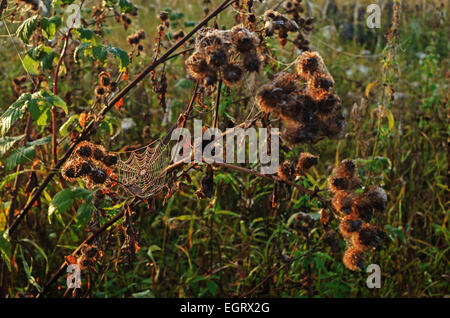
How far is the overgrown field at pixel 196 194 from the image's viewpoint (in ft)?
5.31

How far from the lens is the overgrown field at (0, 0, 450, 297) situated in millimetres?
1617

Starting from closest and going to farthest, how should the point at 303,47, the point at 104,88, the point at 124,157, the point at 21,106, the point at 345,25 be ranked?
1. the point at 21,106
2. the point at 104,88
3. the point at 303,47
4. the point at 124,157
5. the point at 345,25

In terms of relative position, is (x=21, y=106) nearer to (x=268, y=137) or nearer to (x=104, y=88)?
(x=104, y=88)

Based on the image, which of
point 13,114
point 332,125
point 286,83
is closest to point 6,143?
point 13,114

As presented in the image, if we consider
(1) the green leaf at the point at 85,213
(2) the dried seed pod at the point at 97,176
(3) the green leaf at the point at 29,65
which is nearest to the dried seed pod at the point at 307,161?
(2) the dried seed pod at the point at 97,176

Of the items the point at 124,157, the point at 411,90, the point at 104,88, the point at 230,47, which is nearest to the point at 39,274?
the point at 124,157

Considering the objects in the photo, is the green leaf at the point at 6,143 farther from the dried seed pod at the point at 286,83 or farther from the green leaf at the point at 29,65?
the dried seed pod at the point at 286,83

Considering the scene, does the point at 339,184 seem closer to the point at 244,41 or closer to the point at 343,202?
the point at 343,202

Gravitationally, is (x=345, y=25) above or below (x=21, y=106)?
above

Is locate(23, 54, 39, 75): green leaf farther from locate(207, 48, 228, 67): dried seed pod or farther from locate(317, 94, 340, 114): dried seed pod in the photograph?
locate(317, 94, 340, 114): dried seed pod

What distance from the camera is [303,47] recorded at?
2320 millimetres

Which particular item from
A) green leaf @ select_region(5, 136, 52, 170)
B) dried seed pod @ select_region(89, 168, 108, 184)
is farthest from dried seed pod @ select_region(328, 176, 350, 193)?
green leaf @ select_region(5, 136, 52, 170)

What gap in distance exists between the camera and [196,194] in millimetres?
1618

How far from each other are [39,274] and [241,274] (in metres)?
1.06
